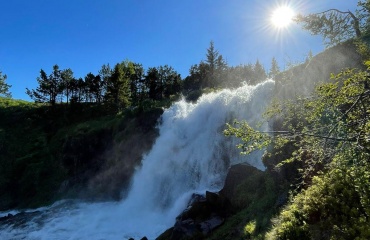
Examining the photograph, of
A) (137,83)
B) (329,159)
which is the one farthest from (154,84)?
(329,159)

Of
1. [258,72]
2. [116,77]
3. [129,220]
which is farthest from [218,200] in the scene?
[258,72]

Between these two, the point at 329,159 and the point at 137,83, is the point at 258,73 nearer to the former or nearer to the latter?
the point at 137,83

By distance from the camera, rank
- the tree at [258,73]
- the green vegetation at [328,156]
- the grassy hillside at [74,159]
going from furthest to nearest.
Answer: the tree at [258,73], the grassy hillside at [74,159], the green vegetation at [328,156]

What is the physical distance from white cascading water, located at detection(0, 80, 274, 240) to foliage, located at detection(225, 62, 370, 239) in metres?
13.0

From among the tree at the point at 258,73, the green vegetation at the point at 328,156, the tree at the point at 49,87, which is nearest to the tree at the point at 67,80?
the tree at the point at 49,87

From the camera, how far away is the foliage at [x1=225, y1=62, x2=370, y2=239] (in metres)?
6.44

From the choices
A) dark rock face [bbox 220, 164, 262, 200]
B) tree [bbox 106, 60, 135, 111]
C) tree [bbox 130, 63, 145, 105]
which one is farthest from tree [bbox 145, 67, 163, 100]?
dark rock face [bbox 220, 164, 262, 200]

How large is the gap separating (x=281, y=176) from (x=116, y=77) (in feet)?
148

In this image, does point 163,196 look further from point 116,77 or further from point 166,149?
point 116,77

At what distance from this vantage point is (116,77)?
54469 mm

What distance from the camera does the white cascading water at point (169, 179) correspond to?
23.7 metres

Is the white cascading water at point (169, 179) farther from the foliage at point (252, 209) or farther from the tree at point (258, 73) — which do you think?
the tree at point (258, 73)

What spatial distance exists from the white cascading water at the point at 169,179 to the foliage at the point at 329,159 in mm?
13012

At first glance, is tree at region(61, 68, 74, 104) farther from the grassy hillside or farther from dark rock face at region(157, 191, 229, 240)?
dark rock face at region(157, 191, 229, 240)
